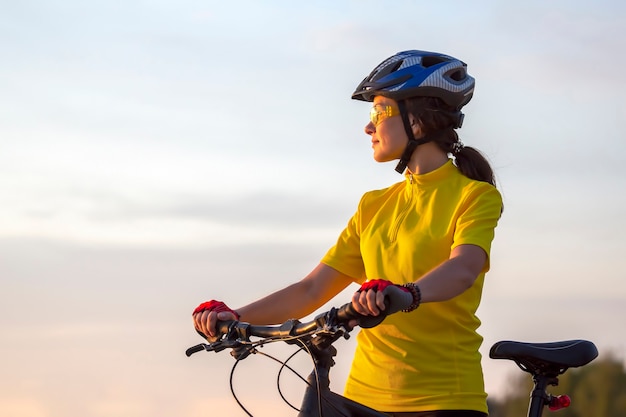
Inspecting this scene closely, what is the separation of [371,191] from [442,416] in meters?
1.32

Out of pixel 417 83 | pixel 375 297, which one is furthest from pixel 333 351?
pixel 417 83

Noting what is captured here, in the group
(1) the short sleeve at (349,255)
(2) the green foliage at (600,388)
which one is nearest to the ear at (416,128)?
(1) the short sleeve at (349,255)

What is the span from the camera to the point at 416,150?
6.00 meters

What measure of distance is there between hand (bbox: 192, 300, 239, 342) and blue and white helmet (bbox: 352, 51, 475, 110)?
54.0 inches

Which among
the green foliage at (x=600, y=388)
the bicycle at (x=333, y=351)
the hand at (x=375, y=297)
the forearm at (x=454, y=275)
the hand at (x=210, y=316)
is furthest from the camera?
the green foliage at (x=600, y=388)

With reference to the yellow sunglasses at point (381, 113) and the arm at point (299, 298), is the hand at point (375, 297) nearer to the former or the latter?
the arm at point (299, 298)

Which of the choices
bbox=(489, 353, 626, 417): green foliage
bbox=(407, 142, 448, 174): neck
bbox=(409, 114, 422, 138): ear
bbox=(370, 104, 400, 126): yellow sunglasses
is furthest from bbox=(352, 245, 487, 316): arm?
bbox=(489, 353, 626, 417): green foliage

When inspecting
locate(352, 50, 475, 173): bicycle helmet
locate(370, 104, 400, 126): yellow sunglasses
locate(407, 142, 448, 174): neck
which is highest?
locate(352, 50, 475, 173): bicycle helmet

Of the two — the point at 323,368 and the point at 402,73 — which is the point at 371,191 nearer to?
the point at 402,73

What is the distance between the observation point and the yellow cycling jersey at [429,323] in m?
5.62

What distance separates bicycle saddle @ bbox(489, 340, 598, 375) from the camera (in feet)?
19.5

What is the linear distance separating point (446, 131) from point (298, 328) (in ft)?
5.34

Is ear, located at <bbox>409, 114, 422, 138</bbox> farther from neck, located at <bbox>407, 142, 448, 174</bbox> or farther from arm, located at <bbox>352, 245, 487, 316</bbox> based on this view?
arm, located at <bbox>352, 245, 487, 316</bbox>

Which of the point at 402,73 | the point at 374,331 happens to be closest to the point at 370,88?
the point at 402,73
